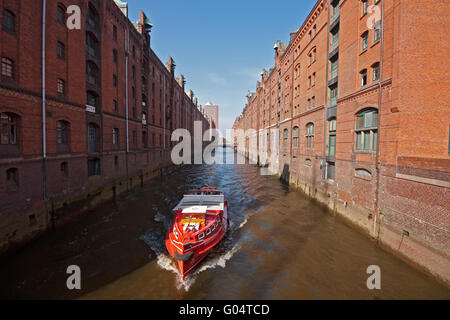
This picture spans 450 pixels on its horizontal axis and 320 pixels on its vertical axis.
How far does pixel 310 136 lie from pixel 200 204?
13883mm

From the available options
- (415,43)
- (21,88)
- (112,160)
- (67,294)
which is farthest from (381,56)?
(112,160)

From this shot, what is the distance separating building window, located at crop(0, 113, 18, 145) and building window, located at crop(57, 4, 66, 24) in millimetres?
7458

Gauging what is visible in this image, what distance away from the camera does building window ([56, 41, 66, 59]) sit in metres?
13.5

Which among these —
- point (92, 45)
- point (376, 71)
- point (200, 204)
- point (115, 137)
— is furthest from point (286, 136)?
point (92, 45)

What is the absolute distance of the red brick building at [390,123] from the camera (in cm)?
837

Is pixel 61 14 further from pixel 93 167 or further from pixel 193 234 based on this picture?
pixel 193 234

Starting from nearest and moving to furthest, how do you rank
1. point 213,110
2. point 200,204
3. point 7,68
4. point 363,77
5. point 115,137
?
point 7,68 < point 200,204 < point 363,77 < point 115,137 < point 213,110

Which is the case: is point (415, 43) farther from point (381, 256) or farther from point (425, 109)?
point (381, 256)

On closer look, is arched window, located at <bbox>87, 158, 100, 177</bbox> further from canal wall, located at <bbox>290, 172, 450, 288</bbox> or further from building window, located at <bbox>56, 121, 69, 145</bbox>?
canal wall, located at <bbox>290, 172, 450, 288</bbox>

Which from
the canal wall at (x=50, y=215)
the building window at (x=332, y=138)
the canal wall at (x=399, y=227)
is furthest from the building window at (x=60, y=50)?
the canal wall at (x=399, y=227)

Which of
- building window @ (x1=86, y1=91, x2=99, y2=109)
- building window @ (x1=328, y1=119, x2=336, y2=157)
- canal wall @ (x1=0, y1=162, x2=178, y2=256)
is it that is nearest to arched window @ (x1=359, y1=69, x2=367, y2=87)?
building window @ (x1=328, y1=119, x2=336, y2=157)

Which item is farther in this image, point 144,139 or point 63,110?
point 144,139

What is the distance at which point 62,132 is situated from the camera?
14211 mm

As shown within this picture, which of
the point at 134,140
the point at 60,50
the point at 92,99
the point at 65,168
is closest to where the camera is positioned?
the point at 60,50
